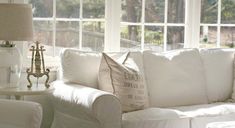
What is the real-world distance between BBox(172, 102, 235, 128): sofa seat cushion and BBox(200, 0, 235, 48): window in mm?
1101

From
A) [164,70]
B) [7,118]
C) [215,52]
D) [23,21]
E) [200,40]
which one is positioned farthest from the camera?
[200,40]

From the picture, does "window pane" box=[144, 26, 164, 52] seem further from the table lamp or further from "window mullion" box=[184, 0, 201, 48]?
the table lamp

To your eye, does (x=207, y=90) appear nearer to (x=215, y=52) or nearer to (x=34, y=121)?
(x=215, y=52)

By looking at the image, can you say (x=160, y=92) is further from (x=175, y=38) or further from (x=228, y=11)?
(x=228, y=11)

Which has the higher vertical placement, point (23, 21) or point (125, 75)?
point (23, 21)

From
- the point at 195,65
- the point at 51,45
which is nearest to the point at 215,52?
the point at 195,65

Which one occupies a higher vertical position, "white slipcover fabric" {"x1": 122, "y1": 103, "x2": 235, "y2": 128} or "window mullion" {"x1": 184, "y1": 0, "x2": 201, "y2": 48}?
"window mullion" {"x1": 184, "y1": 0, "x2": 201, "y2": 48}

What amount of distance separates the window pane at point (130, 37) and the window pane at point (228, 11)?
948 millimetres

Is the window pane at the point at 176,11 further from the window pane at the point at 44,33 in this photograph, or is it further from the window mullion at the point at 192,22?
the window pane at the point at 44,33

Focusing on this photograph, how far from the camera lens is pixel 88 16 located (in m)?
4.19

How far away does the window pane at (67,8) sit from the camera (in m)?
4.09

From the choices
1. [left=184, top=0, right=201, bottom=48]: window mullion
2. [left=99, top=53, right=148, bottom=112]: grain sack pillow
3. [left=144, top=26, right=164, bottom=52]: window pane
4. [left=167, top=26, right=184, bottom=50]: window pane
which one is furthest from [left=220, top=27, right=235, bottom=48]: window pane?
[left=99, top=53, right=148, bottom=112]: grain sack pillow

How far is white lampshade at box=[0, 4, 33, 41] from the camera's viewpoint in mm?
3254

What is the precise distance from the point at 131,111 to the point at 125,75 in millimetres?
284
